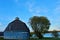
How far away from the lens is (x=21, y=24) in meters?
55.4

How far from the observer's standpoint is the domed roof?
5436cm

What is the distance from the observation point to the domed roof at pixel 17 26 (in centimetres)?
5436

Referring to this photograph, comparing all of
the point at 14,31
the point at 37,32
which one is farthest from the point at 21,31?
the point at 37,32

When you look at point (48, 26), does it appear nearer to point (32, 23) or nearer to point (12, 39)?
point (32, 23)

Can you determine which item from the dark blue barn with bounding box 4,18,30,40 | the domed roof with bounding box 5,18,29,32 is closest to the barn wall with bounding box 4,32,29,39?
the dark blue barn with bounding box 4,18,30,40

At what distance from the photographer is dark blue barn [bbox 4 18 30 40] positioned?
54156 mm

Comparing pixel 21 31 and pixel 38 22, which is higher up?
pixel 38 22

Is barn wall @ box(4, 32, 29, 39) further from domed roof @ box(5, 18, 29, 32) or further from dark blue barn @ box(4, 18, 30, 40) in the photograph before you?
domed roof @ box(5, 18, 29, 32)

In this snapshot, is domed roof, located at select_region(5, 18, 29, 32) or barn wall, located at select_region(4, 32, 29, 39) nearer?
barn wall, located at select_region(4, 32, 29, 39)

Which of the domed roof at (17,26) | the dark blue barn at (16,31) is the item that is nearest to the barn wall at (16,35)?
the dark blue barn at (16,31)

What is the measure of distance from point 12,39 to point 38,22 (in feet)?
90.9

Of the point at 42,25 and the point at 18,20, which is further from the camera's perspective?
the point at 42,25

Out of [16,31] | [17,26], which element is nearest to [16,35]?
[16,31]

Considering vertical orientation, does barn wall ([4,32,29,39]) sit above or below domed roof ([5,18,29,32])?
below
